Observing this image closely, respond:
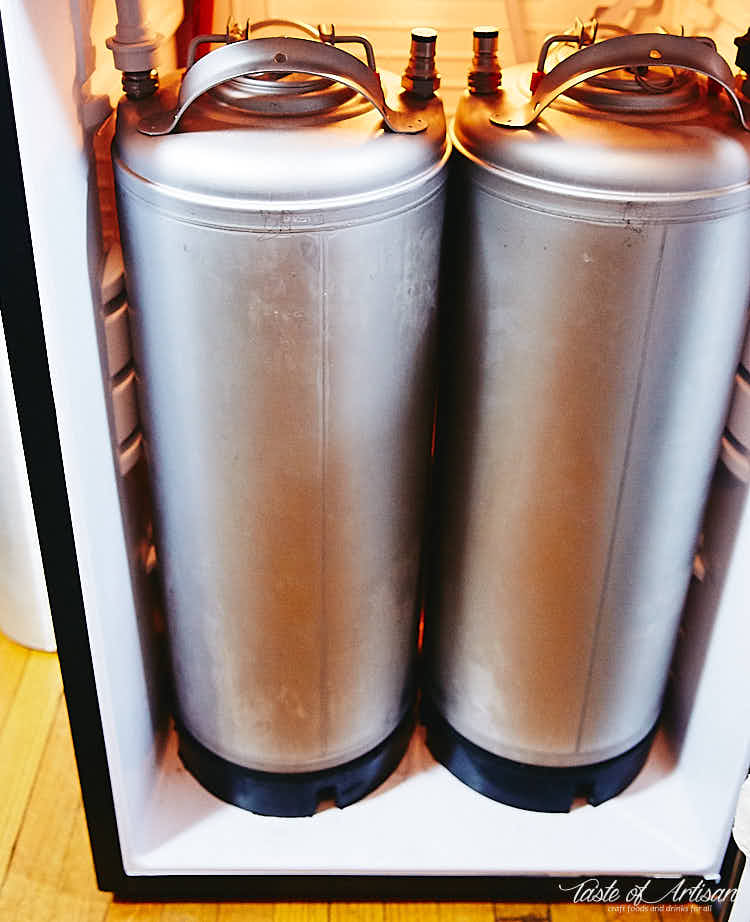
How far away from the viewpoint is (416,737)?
1.13 meters

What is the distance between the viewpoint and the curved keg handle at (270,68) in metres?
0.72

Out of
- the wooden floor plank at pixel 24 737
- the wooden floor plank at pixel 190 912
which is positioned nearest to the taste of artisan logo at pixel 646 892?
the wooden floor plank at pixel 190 912

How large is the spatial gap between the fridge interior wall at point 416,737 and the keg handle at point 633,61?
241 millimetres

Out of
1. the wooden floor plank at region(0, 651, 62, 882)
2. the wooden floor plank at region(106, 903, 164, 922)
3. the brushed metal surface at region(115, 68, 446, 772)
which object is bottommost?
the wooden floor plank at region(0, 651, 62, 882)

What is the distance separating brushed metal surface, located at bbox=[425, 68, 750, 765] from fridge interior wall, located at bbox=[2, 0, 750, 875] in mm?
62

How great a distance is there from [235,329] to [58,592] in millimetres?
255

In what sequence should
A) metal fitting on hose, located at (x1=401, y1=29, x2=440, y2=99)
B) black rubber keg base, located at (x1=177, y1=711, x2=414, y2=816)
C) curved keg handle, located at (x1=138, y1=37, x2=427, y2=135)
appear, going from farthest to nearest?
black rubber keg base, located at (x1=177, y1=711, x2=414, y2=816)
metal fitting on hose, located at (x1=401, y1=29, x2=440, y2=99)
curved keg handle, located at (x1=138, y1=37, x2=427, y2=135)

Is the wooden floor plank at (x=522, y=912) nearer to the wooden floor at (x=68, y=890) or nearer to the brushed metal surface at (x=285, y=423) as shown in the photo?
the wooden floor at (x=68, y=890)

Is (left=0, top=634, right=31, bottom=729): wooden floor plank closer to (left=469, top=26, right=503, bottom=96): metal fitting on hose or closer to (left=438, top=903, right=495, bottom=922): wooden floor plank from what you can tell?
(left=438, top=903, right=495, bottom=922): wooden floor plank

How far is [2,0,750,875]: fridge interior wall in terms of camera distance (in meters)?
0.84

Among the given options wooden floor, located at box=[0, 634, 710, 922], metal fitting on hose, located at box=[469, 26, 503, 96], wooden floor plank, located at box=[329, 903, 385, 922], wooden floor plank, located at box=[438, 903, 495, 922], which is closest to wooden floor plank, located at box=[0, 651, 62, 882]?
wooden floor, located at box=[0, 634, 710, 922]

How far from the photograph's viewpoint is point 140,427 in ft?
3.09

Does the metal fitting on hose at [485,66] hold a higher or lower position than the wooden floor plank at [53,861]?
higher

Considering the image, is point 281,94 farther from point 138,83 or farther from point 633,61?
point 633,61
